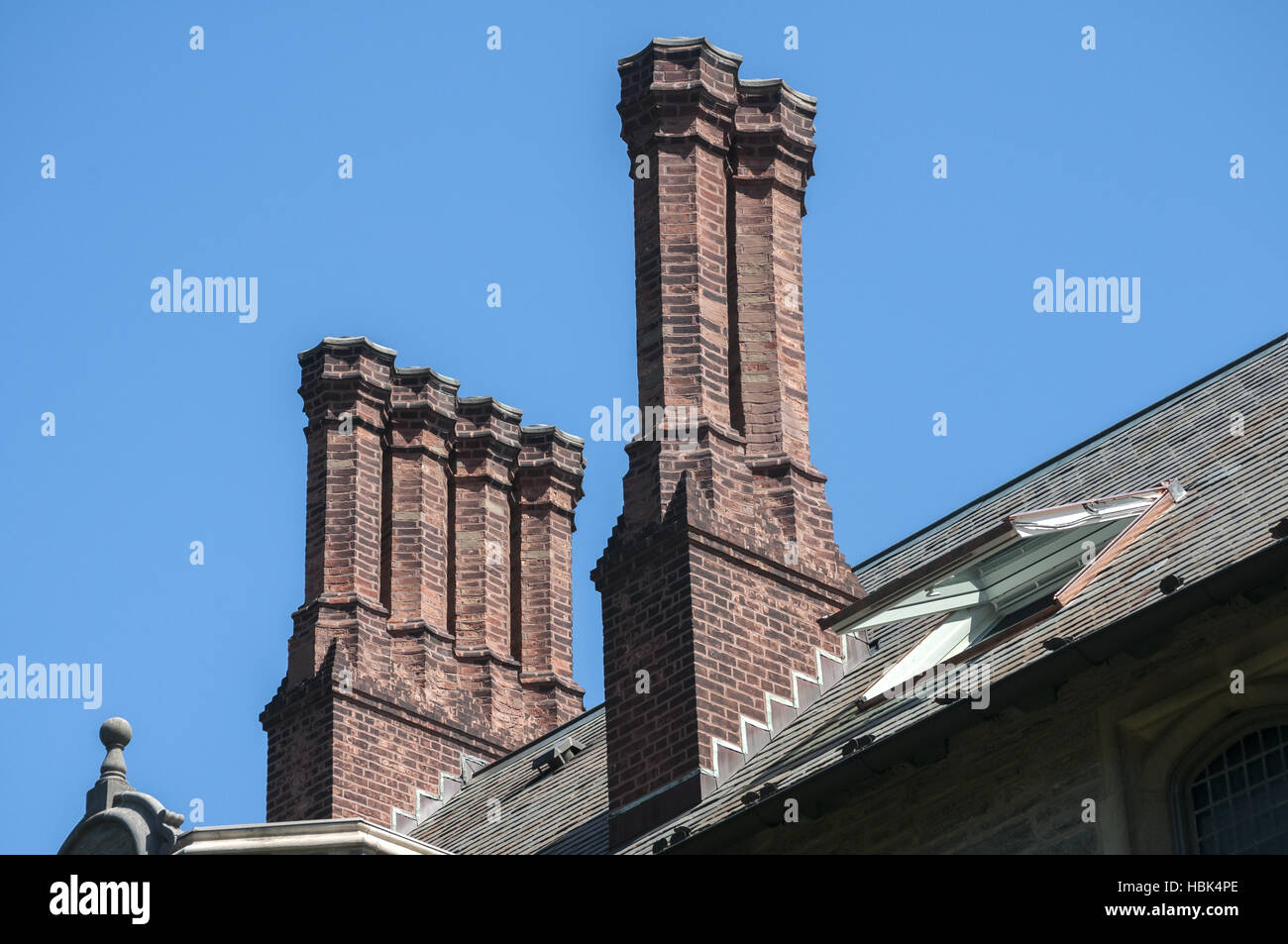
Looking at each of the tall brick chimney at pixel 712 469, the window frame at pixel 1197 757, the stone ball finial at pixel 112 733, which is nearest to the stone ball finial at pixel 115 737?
the stone ball finial at pixel 112 733

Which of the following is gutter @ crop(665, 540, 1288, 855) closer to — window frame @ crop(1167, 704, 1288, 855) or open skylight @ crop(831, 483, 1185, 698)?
window frame @ crop(1167, 704, 1288, 855)

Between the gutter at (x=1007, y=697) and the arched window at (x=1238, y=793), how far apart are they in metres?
0.69

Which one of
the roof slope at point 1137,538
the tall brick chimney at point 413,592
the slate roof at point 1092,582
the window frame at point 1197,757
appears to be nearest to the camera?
the window frame at point 1197,757

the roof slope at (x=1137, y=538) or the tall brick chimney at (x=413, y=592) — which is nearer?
the roof slope at (x=1137, y=538)

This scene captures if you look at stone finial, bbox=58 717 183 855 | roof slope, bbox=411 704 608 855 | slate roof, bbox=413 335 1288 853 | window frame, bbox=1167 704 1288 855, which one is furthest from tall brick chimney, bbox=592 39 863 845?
window frame, bbox=1167 704 1288 855

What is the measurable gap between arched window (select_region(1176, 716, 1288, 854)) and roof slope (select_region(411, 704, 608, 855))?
5.33 meters

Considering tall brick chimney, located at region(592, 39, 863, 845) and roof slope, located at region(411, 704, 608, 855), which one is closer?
tall brick chimney, located at region(592, 39, 863, 845)

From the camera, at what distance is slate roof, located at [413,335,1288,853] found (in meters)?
15.8

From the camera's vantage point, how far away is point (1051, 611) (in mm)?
16562

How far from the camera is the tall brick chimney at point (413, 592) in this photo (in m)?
25.1

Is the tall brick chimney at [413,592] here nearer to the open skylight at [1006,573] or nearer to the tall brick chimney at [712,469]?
the tall brick chimney at [712,469]

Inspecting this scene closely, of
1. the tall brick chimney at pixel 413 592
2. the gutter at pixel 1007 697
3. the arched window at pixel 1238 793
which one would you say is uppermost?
the tall brick chimney at pixel 413 592
